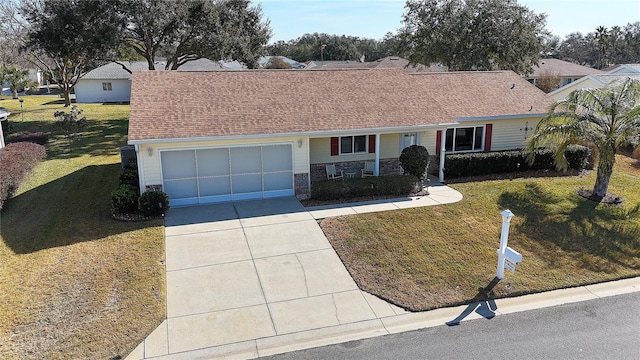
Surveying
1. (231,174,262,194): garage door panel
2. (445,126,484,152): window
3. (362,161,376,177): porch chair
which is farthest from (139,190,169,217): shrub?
(445,126,484,152): window

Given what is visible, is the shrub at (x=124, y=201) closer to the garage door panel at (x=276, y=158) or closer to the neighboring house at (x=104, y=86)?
the garage door panel at (x=276, y=158)

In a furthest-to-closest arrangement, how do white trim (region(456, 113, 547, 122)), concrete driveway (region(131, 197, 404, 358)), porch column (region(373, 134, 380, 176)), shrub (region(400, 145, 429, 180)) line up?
white trim (region(456, 113, 547, 122)) < porch column (region(373, 134, 380, 176)) < shrub (region(400, 145, 429, 180)) < concrete driveway (region(131, 197, 404, 358))

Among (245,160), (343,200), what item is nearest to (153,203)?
(245,160)

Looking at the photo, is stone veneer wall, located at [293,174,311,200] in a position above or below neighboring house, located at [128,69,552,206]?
below

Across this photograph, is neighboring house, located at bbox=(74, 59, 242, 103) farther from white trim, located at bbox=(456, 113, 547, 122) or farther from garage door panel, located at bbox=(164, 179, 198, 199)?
garage door panel, located at bbox=(164, 179, 198, 199)

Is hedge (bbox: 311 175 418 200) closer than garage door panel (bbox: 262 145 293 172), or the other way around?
hedge (bbox: 311 175 418 200)

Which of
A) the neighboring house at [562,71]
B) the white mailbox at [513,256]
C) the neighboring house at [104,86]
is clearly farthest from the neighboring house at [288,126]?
the neighboring house at [562,71]

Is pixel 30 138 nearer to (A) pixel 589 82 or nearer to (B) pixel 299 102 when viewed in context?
(B) pixel 299 102

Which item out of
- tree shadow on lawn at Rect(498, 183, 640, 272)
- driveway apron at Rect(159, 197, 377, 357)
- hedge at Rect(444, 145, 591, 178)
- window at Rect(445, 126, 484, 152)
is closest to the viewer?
driveway apron at Rect(159, 197, 377, 357)

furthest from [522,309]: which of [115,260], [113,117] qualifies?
[113,117]

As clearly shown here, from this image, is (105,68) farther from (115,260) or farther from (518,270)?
(518,270)
